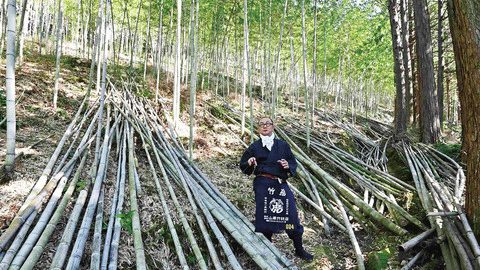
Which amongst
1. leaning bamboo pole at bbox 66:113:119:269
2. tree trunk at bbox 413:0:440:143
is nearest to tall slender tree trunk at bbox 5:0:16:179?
leaning bamboo pole at bbox 66:113:119:269

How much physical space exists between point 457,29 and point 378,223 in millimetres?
2270

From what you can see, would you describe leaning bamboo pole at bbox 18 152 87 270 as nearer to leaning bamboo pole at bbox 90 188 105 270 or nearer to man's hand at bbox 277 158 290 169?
leaning bamboo pole at bbox 90 188 105 270

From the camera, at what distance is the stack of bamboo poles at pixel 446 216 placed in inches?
109

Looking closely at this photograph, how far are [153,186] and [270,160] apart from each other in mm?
1625

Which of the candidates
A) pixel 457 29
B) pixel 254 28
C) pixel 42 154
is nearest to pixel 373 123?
pixel 254 28

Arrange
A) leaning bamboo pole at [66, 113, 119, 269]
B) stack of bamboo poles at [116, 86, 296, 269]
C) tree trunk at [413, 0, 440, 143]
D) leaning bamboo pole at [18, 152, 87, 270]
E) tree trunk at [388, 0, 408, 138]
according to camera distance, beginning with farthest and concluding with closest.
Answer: tree trunk at [388, 0, 408, 138] < tree trunk at [413, 0, 440, 143] < stack of bamboo poles at [116, 86, 296, 269] < leaning bamboo pole at [66, 113, 119, 269] < leaning bamboo pole at [18, 152, 87, 270]

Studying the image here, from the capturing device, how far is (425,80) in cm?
753

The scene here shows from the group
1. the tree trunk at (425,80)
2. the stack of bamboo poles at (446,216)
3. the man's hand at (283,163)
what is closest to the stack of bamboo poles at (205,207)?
the man's hand at (283,163)

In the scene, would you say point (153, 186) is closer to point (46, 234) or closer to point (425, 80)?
point (46, 234)

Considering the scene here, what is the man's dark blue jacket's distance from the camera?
331 cm

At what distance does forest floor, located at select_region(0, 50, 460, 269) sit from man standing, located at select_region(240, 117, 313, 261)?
1.26 ft

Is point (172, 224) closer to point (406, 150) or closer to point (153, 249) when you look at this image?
point (153, 249)

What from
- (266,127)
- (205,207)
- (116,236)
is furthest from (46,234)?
(266,127)

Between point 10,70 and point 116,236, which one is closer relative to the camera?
point 116,236
